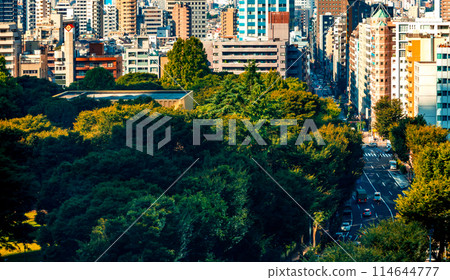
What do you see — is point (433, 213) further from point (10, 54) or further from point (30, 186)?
point (10, 54)

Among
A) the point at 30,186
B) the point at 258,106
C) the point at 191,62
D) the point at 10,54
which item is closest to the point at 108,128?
the point at 258,106

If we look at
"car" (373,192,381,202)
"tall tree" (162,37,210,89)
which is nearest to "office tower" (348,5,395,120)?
"tall tree" (162,37,210,89)

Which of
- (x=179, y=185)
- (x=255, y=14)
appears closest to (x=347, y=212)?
(x=179, y=185)

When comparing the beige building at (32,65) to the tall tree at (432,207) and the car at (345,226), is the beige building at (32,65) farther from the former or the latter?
the tall tree at (432,207)

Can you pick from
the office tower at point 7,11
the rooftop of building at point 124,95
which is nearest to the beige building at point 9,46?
the rooftop of building at point 124,95

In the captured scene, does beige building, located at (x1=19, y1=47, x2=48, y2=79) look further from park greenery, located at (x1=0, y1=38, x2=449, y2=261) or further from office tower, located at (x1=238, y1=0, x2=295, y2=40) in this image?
park greenery, located at (x1=0, y1=38, x2=449, y2=261)

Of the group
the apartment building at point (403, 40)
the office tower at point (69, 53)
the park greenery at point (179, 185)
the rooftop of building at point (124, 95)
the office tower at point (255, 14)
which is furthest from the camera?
the office tower at point (255, 14)
